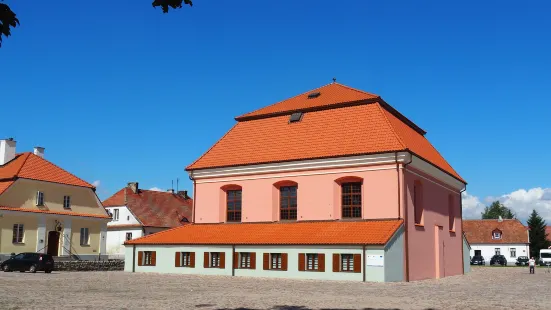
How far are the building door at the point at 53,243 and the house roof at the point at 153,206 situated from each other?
54.8 ft

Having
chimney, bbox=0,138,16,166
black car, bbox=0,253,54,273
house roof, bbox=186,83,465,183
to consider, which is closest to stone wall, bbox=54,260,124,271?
black car, bbox=0,253,54,273

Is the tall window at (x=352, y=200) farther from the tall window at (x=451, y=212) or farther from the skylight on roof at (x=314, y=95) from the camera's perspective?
the tall window at (x=451, y=212)

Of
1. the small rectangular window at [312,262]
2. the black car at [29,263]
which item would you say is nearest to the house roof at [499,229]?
the small rectangular window at [312,262]

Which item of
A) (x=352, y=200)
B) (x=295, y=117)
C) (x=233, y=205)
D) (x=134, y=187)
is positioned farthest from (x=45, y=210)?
(x=352, y=200)

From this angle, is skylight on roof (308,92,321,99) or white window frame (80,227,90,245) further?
white window frame (80,227,90,245)

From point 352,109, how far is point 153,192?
128 ft

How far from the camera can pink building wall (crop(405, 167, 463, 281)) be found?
31703 mm

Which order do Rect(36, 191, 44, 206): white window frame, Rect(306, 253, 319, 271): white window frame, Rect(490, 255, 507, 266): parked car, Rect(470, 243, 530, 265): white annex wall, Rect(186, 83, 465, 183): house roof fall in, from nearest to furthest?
Rect(306, 253, 319, 271): white window frame → Rect(186, 83, 465, 183): house roof → Rect(36, 191, 44, 206): white window frame → Rect(490, 255, 507, 266): parked car → Rect(470, 243, 530, 265): white annex wall

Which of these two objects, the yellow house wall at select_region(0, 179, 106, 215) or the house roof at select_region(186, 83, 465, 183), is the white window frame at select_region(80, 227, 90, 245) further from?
the house roof at select_region(186, 83, 465, 183)

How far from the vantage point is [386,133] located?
32812 millimetres

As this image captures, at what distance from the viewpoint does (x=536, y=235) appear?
82.1 meters

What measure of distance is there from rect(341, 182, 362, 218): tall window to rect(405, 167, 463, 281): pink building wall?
8.78 ft

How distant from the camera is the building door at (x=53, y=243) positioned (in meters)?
45.1

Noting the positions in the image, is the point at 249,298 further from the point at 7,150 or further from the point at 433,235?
the point at 7,150
